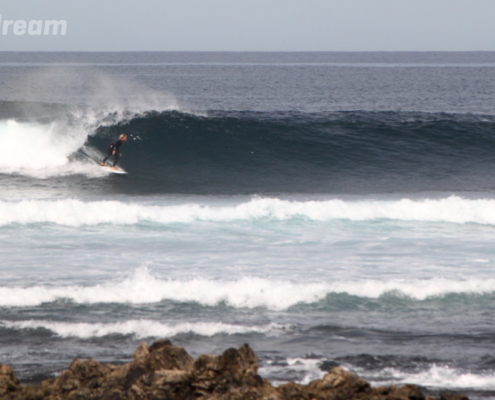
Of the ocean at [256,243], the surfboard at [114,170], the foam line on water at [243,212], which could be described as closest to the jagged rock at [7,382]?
the ocean at [256,243]

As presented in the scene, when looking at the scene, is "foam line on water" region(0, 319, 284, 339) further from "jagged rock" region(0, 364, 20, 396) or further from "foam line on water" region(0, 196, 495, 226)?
"foam line on water" region(0, 196, 495, 226)

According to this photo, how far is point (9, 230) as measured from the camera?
463 inches

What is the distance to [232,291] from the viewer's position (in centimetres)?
821

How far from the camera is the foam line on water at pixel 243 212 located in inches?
494

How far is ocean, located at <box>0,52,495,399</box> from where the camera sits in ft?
21.4

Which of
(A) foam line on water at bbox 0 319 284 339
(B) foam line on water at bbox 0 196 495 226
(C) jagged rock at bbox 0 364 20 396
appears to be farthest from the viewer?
(B) foam line on water at bbox 0 196 495 226

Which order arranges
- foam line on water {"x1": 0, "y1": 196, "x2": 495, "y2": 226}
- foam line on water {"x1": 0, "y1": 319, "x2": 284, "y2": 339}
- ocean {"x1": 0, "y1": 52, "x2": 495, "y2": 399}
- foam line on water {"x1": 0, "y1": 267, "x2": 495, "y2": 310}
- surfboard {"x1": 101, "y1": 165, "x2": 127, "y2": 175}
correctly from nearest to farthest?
ocean {"x1": 0, "y1": 52, "x2": 495, "y2": 399} → foam line on water {"x1": 0, "y1": 319, "x2": 284, "y2": 339} → foam line on water {"x1": 0, "y1": 267, "x2": 495, "y2": 310} → foam line on water {"x1": 0, "y1": 196, "x2": 495, "y2": 226} → surfboard {"x1": 101, "y1": 165, "x2": 127, "y2": 175}

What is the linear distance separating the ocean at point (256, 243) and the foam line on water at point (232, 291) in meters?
0.03

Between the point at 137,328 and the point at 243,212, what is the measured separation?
6.44 meters

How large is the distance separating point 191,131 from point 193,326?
653 inches

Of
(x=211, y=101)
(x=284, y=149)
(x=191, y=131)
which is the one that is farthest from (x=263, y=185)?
(x=211, y=101)

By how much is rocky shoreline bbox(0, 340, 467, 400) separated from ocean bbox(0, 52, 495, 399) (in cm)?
80

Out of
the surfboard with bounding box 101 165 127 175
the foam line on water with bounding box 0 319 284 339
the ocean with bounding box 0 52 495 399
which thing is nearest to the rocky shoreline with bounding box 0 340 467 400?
the ocean with bounding box 0 52 495 399

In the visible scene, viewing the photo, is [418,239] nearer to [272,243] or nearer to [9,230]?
[272,243]
